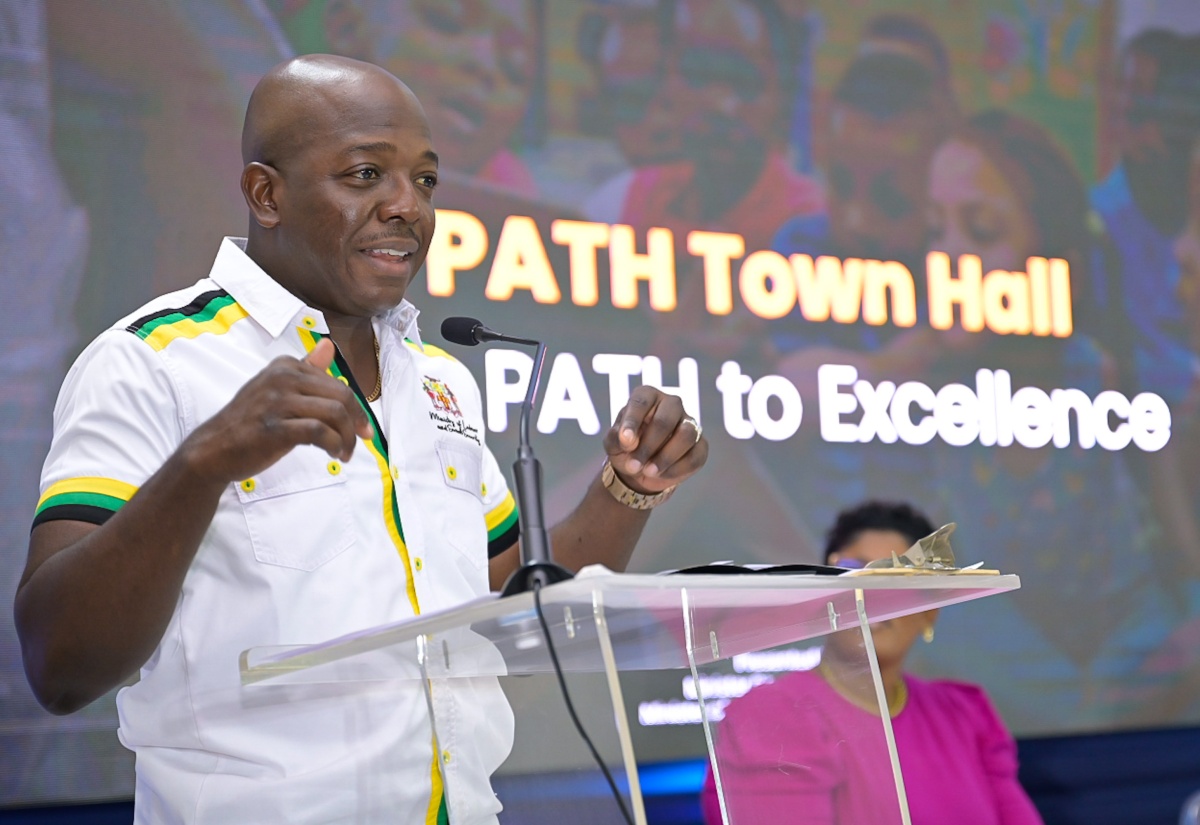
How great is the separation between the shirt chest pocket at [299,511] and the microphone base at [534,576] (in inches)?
18.1

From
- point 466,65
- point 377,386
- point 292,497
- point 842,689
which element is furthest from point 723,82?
point 842,689

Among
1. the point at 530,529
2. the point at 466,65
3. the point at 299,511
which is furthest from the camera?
the point at 466,65

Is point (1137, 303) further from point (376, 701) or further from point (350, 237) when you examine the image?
point (376, 701)

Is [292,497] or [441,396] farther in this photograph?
[441,396]

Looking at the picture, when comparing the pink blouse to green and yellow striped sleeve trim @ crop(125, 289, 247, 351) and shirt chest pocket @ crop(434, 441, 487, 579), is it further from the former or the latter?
green and yellow striped sleeve trim @ crop(125, 289, 247, 351)

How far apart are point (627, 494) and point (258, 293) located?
1.82ft

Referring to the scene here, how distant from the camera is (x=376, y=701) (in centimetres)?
135

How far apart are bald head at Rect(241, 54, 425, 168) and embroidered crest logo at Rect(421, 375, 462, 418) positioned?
358 millimetres

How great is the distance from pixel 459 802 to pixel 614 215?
2.46m

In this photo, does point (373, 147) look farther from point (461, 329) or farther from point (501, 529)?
point (501, 529)

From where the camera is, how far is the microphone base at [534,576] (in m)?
1.12

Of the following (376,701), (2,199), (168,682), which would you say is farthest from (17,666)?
(376,701)

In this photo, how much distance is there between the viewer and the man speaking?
1302 millimetres

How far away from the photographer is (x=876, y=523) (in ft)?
11.3
